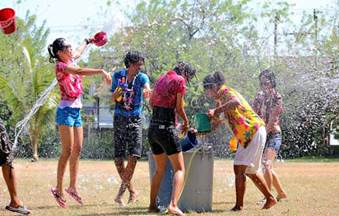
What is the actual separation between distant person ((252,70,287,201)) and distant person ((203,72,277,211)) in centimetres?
98

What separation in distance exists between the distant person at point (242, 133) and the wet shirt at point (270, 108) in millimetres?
965

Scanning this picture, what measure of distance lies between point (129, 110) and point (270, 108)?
5.75 feet

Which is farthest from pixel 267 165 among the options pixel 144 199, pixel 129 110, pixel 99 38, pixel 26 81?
pixel 26 81

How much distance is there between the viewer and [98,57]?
30.3 meters

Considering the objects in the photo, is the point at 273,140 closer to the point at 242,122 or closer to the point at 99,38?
the point at 242,122

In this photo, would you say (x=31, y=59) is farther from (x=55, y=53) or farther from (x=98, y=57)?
(x=55, y=53)

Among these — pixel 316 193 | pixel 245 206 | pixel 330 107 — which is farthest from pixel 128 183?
pixel 330 107

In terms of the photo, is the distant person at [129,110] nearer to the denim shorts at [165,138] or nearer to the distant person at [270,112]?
the denim shorts at [165,138]

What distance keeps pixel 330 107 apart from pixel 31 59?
11.8 meters

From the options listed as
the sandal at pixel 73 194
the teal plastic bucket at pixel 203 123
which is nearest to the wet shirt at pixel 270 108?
the teal plastic bucket at pixel 203 123

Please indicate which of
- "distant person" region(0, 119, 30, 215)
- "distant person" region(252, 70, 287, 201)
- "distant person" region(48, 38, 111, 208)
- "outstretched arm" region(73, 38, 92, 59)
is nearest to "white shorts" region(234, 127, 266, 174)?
"distant person" region(252, 70, 287, 201)

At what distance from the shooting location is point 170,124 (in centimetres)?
695

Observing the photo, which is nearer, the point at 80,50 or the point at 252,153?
the point at 252,153

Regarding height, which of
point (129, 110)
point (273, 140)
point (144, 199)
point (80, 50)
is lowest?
point (144, 199)
